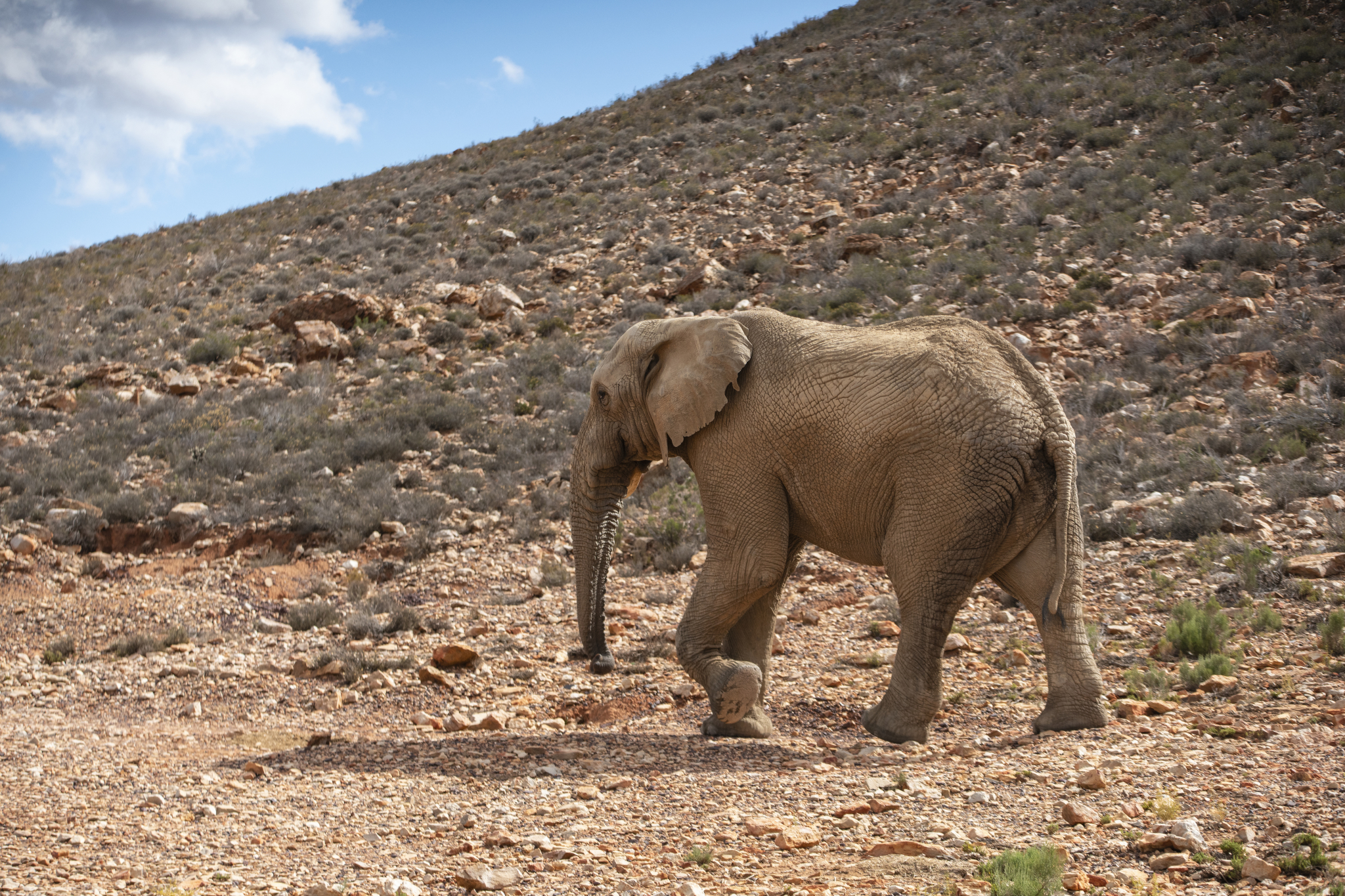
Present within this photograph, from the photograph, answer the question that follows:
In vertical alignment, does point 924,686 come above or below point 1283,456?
below

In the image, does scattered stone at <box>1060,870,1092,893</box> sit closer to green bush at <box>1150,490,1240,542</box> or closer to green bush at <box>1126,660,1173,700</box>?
green bush at <box>1126,660,1173,700</box>

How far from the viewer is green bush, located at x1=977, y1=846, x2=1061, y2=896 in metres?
3.31

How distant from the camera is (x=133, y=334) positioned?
2284 cm

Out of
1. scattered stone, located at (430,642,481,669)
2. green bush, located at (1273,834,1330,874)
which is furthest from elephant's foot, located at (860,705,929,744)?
scattered stone, located at (430,642,481,669)

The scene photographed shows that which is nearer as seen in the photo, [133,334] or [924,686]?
[924,686]

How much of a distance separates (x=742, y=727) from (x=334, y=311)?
18.7 metres

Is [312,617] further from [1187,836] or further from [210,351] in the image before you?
[210,351]

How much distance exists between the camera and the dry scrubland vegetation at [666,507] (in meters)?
4.52

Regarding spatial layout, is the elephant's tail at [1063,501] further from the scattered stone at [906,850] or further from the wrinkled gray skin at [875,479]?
the scattered stone at [906,850]

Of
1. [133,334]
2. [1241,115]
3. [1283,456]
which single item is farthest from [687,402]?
[1241,115]

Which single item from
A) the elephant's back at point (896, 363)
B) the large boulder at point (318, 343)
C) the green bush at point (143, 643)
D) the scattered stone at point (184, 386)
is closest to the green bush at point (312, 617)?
the green bush at point (143, 643)

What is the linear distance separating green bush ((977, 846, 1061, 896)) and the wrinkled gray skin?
2.38 m

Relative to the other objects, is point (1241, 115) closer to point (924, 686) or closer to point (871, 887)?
point (924, 686)

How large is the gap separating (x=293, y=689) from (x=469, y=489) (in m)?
5.94
